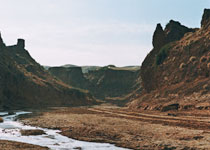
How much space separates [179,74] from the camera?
71.0 m

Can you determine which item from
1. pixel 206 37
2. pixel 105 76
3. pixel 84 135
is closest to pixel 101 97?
pixel 105 76

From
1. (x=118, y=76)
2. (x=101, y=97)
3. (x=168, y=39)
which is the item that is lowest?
(x=101, y=97)

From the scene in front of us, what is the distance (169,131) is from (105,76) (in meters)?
170

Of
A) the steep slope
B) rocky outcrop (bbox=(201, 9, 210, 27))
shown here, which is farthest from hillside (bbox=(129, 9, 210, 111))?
the steep slope

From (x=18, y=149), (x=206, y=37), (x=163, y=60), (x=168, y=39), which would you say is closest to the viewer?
(x=18, y=149)

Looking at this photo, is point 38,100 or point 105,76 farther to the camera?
point 105,76

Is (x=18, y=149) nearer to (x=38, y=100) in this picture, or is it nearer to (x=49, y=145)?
(x=49, y=145)

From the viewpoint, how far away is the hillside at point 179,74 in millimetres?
56406

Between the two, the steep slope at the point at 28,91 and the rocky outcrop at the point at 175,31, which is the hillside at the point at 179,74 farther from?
the steep slope at the point at 28,91

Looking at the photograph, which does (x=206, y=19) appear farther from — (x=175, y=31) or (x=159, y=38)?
(x=159, y=38)

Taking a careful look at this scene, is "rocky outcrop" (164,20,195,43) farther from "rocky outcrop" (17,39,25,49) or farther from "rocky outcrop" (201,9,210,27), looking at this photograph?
"rocky outcrop" (17,39,25,49)

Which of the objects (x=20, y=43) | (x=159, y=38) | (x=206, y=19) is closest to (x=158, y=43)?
(x=159, y=38)

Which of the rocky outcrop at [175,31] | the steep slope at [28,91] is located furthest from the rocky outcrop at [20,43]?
the rocky outcrop at [175,31]

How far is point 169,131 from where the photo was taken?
1166 inches
